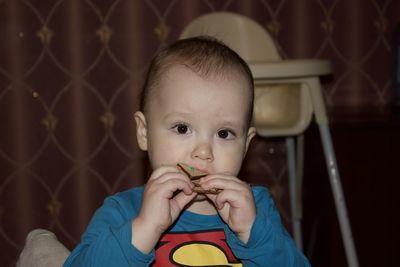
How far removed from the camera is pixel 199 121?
1073 millimetres

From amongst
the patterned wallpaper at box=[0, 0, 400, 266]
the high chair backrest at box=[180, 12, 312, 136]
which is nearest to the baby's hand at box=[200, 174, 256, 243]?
the high chair backrest at box=[180, 12, 312, 136]

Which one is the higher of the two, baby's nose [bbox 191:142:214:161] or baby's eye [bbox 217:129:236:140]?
baby's eye [bbox 217:129:236:140]

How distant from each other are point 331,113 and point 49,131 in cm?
111

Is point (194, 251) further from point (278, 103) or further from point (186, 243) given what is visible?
point (278, 103)

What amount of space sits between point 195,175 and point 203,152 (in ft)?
0.16

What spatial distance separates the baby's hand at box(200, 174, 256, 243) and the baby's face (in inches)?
2.1

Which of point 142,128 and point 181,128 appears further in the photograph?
point 142,128

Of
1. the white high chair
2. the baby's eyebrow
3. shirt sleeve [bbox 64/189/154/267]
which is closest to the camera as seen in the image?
shirt sleeve [bbox 64/189/154/267]

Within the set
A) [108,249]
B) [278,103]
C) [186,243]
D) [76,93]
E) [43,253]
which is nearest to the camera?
[108,249]

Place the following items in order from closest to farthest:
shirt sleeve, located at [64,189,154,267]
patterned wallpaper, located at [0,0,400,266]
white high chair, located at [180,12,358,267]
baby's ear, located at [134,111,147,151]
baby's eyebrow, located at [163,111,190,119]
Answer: shirt sleeve, located at [64,189,154,267], baby's eyebrow, located at [163,111,190,119], baby's ear, located at [134,111,147,151], white high chair, located at [180,12,358,267], patterned wallpaper, located at [0,0,400,266]

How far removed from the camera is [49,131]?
92.4 inches

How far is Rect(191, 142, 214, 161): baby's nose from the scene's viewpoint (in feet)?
3.43

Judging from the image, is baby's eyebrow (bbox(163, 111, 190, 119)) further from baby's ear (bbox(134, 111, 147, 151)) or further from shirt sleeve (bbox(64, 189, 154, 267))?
shirt sleeve (bbox(64, 189, 154, 267))

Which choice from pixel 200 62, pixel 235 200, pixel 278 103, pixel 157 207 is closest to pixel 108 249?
pixel 157 207
